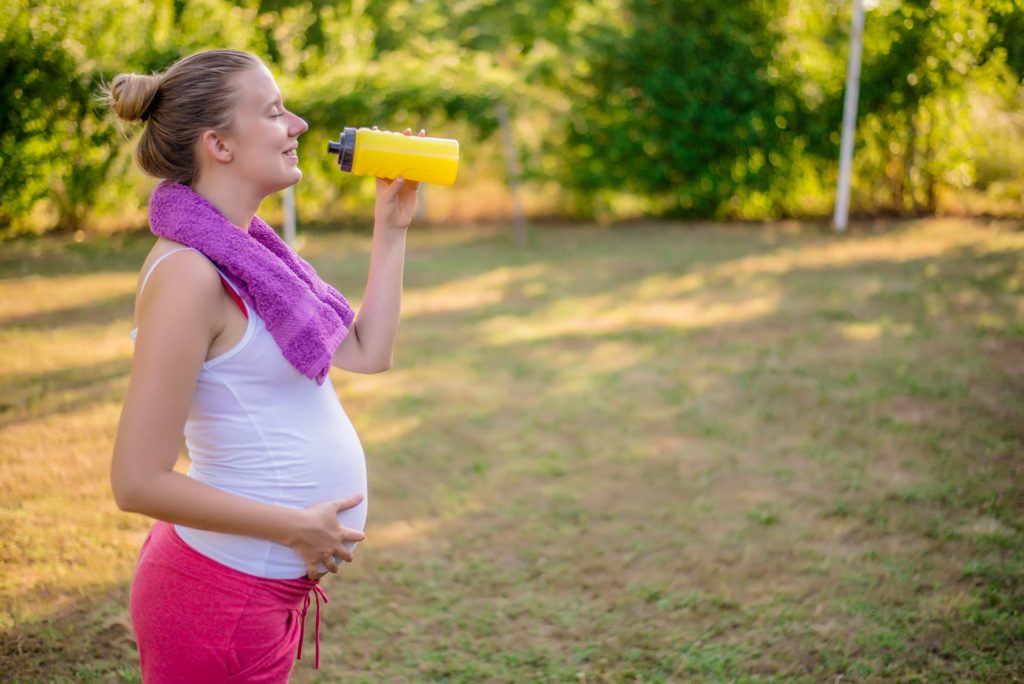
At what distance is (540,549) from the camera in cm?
338

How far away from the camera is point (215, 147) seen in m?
1.41

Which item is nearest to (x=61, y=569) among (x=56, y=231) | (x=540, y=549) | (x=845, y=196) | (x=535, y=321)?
(x=540, y=549)

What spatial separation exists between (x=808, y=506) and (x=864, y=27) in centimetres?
833

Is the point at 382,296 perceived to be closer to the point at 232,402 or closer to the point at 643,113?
the point at 232,402

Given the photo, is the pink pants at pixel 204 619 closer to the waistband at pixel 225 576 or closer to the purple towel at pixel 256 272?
the waistband at pixel 225 576

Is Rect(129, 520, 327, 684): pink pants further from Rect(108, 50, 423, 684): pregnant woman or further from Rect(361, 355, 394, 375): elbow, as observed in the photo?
Rect(361, 355, 394, 375): elbow

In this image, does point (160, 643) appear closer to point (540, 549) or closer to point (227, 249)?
point (227, 249)

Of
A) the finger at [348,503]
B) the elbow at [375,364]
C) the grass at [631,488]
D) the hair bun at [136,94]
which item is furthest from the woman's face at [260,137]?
the grass at [631,488]

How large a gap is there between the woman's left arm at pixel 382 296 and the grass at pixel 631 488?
1.26m

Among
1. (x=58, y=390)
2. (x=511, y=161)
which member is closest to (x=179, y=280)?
(x=58, y=390)

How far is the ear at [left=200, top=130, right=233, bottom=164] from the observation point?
1.40 metres

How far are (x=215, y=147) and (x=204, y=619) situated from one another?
78 centimetres

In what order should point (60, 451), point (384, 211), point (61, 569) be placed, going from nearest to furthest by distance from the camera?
point (384, 211) → point (61, 569) → point (60, 451)

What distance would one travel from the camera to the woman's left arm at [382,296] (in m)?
1.78
